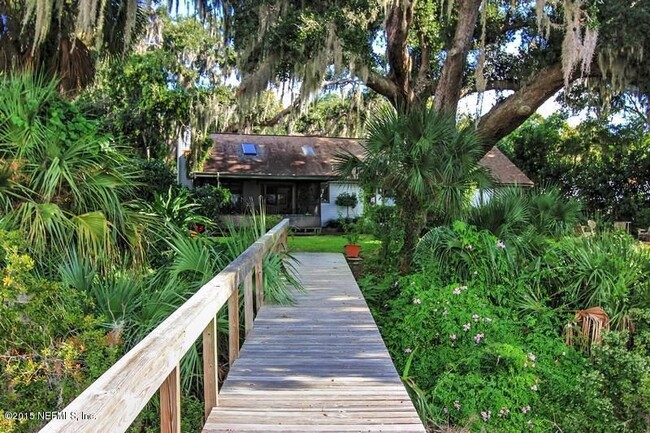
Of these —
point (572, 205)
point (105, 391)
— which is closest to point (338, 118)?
point (572, 205)

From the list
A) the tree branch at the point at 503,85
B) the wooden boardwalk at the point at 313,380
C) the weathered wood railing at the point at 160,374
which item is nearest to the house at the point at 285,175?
the tree branch at the point at 503,85

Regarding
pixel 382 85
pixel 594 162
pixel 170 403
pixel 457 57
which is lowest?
pixel 170 403

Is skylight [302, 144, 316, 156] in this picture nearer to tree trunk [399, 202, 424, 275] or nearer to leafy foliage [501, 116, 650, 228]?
leafy foliage [501, 116, 650, 228]

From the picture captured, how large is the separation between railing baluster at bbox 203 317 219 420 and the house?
15.7 m

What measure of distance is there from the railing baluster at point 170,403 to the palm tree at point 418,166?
508 centimetres

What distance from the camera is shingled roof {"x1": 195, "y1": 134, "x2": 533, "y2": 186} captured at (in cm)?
1909

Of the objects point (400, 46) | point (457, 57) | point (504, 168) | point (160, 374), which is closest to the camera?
point (160, 374)

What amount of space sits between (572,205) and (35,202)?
333 inches

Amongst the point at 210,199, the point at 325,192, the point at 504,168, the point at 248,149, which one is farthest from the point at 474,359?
the point at 504,168

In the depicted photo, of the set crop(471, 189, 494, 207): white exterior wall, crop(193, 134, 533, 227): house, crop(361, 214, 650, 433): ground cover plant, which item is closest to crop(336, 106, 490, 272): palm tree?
crop(471, 189, 494, 207): white exterior wall

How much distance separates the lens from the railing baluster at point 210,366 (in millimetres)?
3020

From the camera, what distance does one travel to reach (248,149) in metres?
20.8

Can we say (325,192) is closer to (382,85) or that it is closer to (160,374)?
(382,85)

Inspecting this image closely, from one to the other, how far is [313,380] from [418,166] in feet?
13.4
